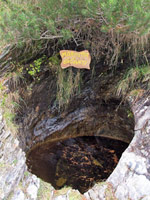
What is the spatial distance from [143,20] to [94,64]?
144cm

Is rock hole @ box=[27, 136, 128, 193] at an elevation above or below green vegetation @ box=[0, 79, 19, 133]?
below

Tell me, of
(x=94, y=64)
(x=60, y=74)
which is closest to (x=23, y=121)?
(x=60, y=74)

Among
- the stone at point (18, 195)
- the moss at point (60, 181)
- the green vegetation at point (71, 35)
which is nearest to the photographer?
the stone at point (18, 195)

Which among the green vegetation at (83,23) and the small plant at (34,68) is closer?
the green vegetation at (83,23)

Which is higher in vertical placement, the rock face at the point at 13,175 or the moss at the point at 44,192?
the rock face at the point at 13,175

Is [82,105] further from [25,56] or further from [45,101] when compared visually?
[25,56]

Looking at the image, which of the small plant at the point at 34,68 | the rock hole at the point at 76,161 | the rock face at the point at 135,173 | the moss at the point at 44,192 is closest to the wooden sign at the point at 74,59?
the small plant at the point at 34,68

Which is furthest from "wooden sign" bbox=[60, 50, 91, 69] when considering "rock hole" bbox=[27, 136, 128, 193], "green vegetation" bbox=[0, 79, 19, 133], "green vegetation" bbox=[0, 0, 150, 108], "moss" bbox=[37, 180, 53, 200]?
"rock hole" bbox=[27, 136, 128, 193]

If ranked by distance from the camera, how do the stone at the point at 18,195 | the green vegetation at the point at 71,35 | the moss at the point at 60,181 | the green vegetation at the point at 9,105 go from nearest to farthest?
1. the stone at the point at 18,195
2. the green vegetation at the point at 71,35
3. the green vegetation at the point at 9,105
4. the moss at the point at 60,181

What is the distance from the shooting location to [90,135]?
15.2 feet

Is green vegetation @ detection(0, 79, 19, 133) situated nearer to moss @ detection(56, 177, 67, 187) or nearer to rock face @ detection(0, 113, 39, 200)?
rock face @ detection(0, 113, 39, 200)

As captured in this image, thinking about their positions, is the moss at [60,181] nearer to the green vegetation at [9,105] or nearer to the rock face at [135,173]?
the rock face at [135,173]

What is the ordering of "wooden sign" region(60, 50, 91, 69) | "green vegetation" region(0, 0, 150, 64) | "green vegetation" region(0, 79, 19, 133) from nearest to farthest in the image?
1. "green vegetation" region(0, 0, 150, 64)
2. "green vegetation" region(0, 79, 19, 133)
3. "wooden sign" region(60, 50, 91, 69)

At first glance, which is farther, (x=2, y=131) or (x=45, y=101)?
(x=45, y=101)
